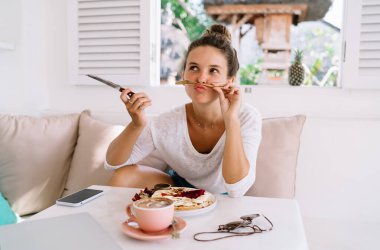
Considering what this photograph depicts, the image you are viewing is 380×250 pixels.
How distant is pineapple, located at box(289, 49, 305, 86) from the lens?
2195mm

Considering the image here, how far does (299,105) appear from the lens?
2.16 metres

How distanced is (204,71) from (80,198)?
0.75 metres

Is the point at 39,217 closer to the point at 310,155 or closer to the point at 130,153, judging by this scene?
the point at 130,153

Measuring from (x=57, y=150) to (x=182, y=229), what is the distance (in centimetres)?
146

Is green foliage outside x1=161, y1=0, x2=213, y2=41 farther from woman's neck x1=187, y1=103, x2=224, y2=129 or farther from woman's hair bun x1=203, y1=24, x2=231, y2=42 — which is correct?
woman's neck x1=187, y1=103, x2=224, y2=129

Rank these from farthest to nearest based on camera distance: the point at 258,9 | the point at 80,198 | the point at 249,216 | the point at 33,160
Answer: the point at 258,9
the point at 33,160
the point at 80,198
the point at 249,216

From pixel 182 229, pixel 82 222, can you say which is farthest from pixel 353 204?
pixel 82 222

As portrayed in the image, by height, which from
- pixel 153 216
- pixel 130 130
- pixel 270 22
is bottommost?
pixel 153 216

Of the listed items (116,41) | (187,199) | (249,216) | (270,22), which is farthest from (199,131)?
(270,22)

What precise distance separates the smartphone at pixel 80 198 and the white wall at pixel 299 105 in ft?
3.92

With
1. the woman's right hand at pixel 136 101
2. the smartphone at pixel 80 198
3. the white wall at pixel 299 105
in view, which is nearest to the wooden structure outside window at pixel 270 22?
the white wall at pixel 299 105

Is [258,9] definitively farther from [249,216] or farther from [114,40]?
[249,216]

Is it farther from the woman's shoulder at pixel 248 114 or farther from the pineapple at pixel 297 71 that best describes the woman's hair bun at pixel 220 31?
the pineapple at pixel 297 71

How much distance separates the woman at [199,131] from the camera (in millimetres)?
1411
